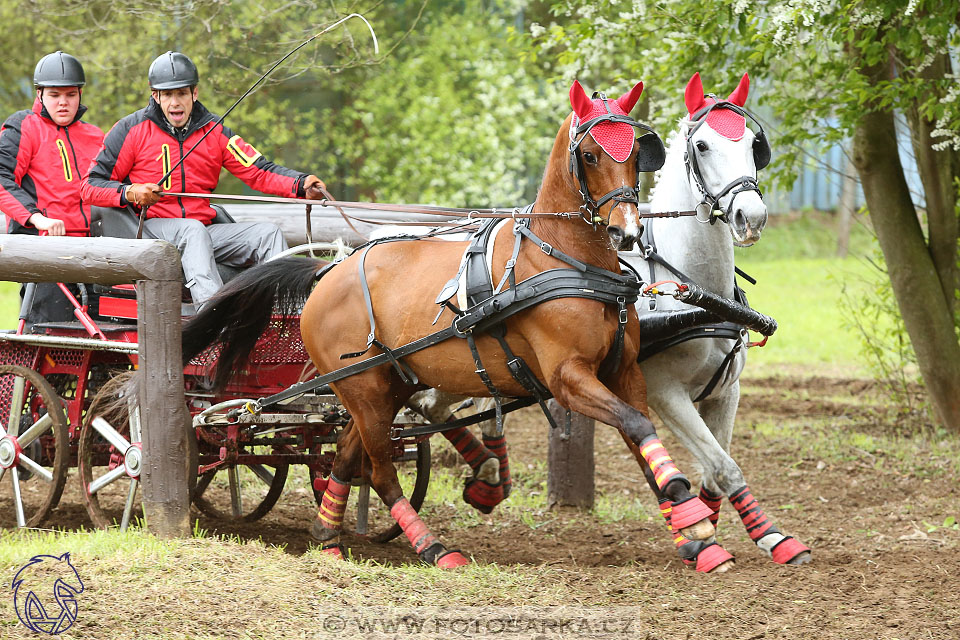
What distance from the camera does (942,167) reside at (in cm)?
824

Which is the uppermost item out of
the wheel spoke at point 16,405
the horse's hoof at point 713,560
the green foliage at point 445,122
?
the green foliage at point 445,122

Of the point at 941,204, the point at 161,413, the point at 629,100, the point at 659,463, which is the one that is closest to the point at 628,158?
the point at 629,100

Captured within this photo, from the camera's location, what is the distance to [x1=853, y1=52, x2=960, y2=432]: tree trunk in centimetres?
817

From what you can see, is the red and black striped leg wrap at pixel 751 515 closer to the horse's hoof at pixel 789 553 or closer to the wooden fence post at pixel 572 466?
the horse's hoof at pixel 789 553

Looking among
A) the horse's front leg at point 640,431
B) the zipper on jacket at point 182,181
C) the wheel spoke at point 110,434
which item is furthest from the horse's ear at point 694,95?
the wheel spoke at point 110,434

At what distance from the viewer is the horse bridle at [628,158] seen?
443 centimetres

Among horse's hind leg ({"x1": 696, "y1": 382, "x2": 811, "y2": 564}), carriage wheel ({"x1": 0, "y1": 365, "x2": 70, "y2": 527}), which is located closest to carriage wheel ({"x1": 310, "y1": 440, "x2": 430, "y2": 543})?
carriage wheel ({"x1": 0, "y1": 365, "x2": 70, "y2": 527})

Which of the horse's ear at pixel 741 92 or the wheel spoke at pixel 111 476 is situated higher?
the horse's ear at pixel 741 92

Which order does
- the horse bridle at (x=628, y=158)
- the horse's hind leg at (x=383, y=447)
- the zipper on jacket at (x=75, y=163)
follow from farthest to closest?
the zipper on jacket at (x=75, y=163)
the horse's hind leg at (x=383, y=447)
the horse bridle at (x=628, y=158)

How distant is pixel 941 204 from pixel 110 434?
6.38 m

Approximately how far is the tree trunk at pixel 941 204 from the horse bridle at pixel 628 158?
4.42 metres

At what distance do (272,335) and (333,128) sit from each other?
11794mm

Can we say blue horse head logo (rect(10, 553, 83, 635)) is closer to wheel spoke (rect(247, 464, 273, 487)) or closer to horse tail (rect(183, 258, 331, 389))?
horse tail (rect(183, 258, 331, 389))

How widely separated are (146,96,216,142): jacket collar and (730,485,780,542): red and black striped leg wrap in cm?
361
